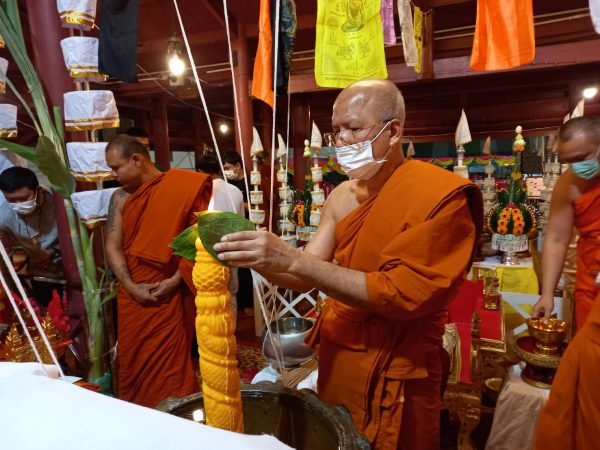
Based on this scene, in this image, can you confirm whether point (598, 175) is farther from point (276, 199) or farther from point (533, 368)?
point (276, 199)

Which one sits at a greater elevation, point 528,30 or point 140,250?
point 528,30

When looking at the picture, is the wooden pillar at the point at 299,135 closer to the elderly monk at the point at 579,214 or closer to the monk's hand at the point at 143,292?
the monk's hand at the point at 143,292

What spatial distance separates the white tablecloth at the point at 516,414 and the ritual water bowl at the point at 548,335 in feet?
0.63

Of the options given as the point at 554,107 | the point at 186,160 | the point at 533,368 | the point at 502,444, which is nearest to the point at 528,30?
the point at 533,368

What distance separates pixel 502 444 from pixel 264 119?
7.88 metres

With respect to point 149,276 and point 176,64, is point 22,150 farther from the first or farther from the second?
point 176,64

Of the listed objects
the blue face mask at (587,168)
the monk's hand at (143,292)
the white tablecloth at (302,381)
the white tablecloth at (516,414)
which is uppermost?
the blue face mask at (587,168)

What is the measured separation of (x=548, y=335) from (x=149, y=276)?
6.95 ft

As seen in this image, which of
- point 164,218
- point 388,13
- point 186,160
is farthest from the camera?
point 186,160

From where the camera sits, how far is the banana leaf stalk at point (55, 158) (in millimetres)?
1611

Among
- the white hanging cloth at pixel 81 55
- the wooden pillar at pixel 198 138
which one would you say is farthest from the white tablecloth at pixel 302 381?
the wooden pillar at pixel 198 138

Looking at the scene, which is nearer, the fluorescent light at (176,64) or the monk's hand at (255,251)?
the monk's hand at (255,251)

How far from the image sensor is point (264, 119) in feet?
28.3

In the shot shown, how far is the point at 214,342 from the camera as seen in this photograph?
74cm
